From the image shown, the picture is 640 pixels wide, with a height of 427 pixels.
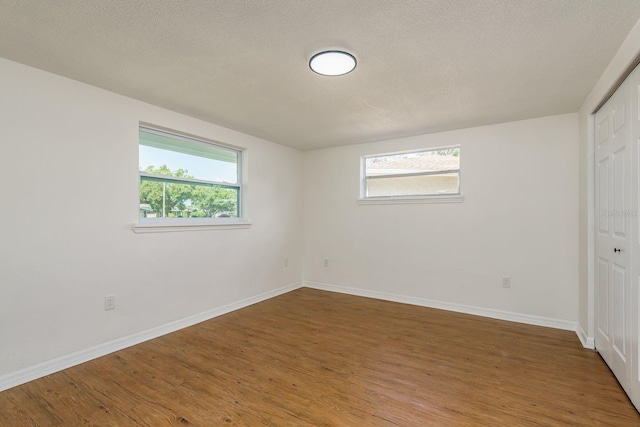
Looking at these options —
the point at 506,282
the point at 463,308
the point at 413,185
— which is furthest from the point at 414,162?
the point at 463,308

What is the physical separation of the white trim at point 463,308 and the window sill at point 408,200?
4.23 ft

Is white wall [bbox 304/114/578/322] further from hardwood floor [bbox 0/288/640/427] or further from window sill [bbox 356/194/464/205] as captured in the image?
hardwood floor [bbox 0/288/640/427]

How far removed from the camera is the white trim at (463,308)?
3253mm

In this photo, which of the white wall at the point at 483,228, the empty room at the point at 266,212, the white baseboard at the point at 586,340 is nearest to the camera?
the empty room at the point at 266,212

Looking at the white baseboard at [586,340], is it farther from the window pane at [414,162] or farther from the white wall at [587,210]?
the window pane at [414,162]

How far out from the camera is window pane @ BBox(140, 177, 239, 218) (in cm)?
307

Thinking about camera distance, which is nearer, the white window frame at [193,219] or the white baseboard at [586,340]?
the white baseboard at [586,340]

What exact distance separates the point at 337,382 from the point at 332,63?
2.25 metres

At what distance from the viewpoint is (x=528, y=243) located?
11.1 feet

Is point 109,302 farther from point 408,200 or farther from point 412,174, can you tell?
point 412,174

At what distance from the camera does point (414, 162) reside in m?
4.19

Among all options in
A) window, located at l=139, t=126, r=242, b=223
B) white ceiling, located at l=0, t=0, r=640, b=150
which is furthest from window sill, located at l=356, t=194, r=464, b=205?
window, located at l=139, t=126, r=242, b=223

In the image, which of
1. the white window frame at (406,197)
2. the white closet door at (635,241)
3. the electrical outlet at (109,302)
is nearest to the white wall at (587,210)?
the white closet door at (635,241)

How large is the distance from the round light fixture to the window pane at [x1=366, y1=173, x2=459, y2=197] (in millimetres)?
2314
